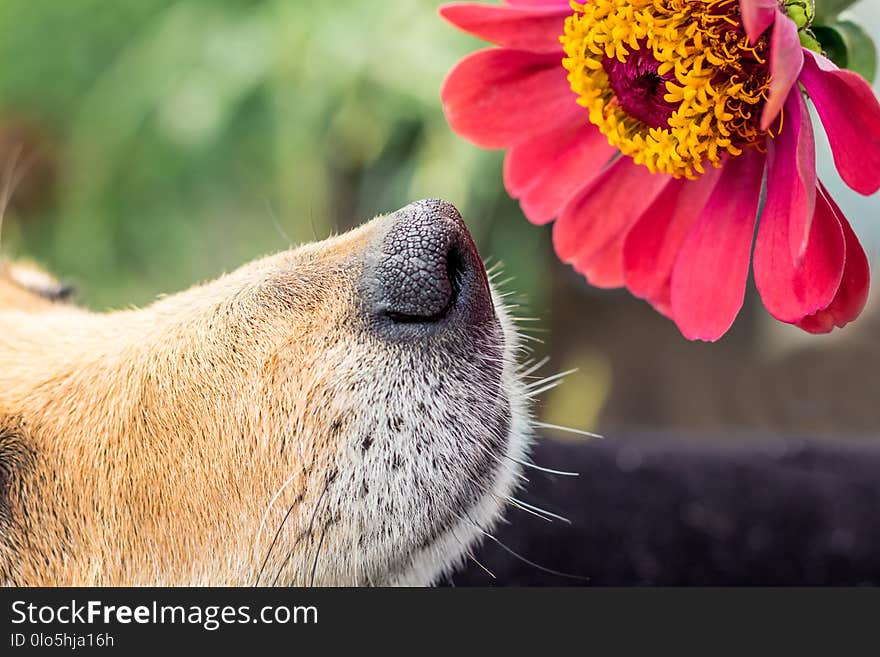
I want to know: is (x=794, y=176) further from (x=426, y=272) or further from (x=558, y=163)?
(x=426, y=272)

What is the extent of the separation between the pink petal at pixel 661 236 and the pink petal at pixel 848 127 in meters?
0.15

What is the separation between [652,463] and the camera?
4.91 ft

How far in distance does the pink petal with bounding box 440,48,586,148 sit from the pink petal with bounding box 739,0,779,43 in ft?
0.76

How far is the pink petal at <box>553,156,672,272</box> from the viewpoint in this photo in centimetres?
78

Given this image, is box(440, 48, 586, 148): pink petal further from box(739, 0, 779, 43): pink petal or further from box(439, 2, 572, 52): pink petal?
box(739, 0, 779, 43): pink petal

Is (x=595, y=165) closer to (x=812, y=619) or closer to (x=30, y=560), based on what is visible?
(x=812, y=619)

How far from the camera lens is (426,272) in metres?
0.84

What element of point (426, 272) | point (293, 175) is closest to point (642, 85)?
point (426, 272)

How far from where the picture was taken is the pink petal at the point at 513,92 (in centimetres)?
78

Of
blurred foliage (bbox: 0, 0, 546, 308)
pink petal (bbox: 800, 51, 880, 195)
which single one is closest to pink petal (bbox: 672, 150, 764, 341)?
pink petal (bbox: 800, 51, 880, 195)

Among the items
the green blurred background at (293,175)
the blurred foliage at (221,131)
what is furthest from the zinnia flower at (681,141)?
the blurred foliage at (221,131)

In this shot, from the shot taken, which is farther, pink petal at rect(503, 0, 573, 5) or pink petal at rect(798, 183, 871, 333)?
pink petal at rect(503, 0, 573, 5)

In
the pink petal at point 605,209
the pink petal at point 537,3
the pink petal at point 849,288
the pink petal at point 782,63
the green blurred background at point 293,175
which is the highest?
the pink petal at point 782,63

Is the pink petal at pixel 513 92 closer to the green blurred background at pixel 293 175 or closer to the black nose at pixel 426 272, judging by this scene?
the black nose at pixel 426 272
